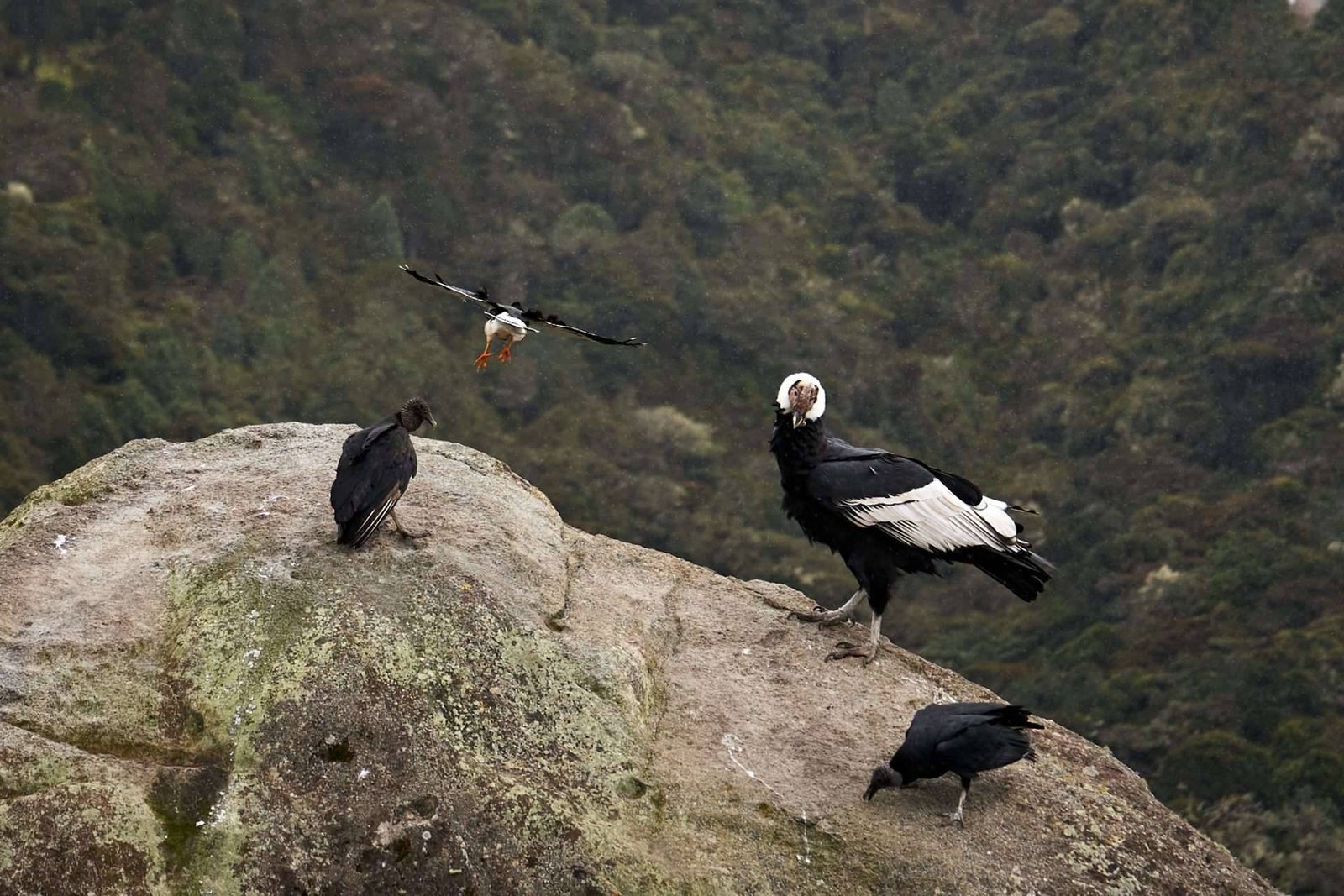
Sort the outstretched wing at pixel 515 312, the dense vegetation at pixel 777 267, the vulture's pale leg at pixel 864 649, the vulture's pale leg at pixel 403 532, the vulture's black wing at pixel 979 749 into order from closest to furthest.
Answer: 1. the vulture's black wing at pixel 979 749
2. the outstretched wing at pixel 515 312
3. the vulture's pale leg at pixel 403 532
4. the vulture's pale leg at pixel 864 649
5. the dense vegetation at pixel 777 267

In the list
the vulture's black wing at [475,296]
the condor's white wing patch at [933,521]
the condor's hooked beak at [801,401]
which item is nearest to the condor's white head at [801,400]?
the condor's hooked beak at [801,401]

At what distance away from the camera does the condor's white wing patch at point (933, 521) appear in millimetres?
10797

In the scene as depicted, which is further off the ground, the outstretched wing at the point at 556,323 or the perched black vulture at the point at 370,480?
the outstretched wing at the point at 556,323

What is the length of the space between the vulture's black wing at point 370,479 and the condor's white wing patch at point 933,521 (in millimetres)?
3103

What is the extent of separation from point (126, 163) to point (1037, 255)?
29.0 metres

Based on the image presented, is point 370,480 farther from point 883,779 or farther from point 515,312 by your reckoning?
point 883,779

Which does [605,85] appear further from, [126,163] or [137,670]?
[137,670]

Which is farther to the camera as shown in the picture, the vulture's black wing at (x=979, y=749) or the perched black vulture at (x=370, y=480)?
the perched black vulture at (x=370, y=480)

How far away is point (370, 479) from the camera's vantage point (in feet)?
32.8

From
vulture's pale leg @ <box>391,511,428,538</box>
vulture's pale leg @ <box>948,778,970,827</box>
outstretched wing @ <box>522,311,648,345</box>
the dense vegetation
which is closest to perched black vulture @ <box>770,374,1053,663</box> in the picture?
outstretched wing @ <box>522,311,648,345</box>

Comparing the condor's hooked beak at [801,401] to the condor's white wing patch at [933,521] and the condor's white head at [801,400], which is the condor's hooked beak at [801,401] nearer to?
the condor's white head at [801,400]

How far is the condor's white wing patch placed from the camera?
10797mm

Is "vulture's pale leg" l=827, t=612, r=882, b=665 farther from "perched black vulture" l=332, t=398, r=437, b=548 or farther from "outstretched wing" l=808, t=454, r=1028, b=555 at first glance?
"perched black vulture" l=332, t=398, r=437, b=548

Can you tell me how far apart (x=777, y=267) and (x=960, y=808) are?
44049mm
